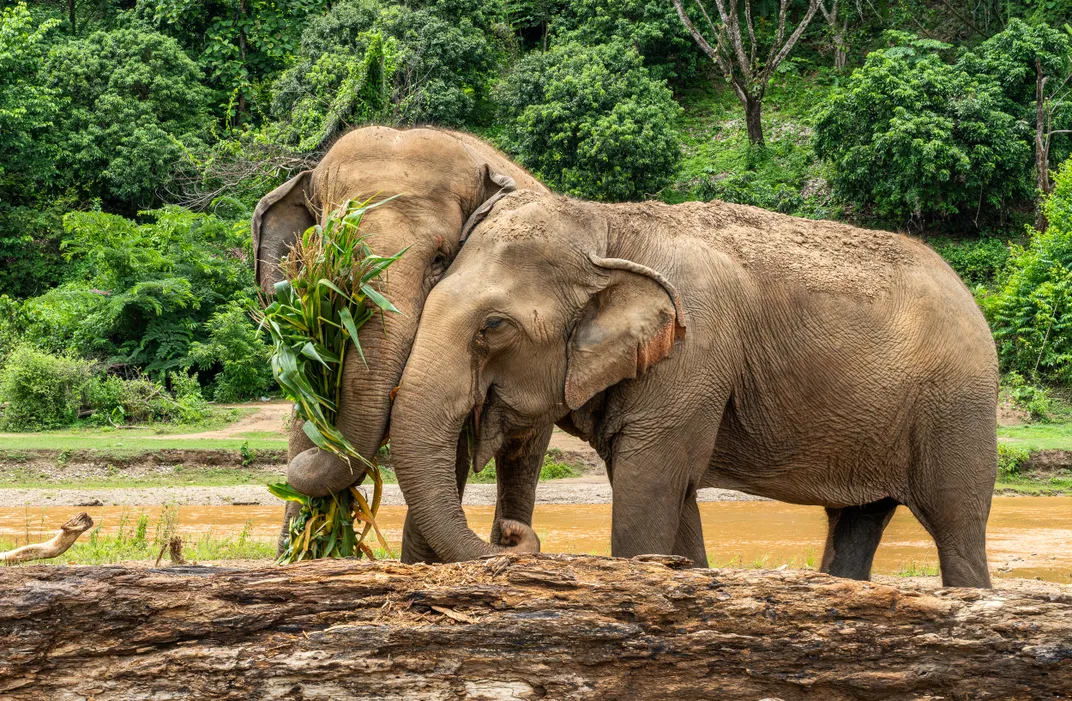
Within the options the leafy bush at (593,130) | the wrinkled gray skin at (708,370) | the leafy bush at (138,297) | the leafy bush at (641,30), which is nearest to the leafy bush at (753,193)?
the leafy bush at (593,130)

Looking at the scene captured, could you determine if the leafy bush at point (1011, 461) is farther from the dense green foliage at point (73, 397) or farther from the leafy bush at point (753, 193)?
the dense green foliage at point (73, 397)

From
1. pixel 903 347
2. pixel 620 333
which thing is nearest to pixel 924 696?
pixel 620 333

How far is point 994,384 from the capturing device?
8141mm

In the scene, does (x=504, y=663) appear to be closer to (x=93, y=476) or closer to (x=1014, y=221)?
(x=93, y=476)

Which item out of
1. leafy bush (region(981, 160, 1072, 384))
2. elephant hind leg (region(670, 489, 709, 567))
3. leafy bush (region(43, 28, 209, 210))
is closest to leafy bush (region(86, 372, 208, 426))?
leafy bush (region(43, 28, 209, 210))

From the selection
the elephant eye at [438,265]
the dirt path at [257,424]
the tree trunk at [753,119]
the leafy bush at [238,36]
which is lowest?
the dirt path at [257,424]

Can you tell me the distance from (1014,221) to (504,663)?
993 inches

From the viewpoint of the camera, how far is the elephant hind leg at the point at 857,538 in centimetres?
866

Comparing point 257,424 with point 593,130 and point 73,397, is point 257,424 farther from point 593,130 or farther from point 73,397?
point 593,130

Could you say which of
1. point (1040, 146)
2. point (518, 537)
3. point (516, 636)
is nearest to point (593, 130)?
point (1040, 146)

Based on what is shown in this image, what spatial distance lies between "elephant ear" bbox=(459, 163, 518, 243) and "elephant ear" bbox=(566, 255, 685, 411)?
872mm

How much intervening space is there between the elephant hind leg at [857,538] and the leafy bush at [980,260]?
18.0 m

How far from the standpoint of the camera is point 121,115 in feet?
94.1

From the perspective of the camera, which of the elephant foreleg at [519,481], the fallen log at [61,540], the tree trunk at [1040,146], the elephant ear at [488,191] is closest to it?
the fallen log at [61,540]
